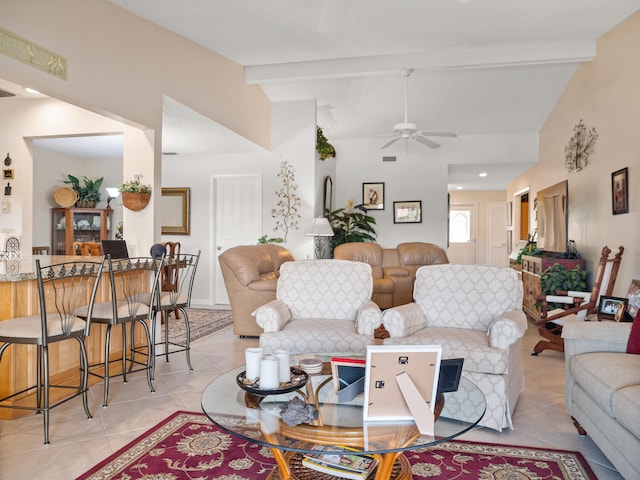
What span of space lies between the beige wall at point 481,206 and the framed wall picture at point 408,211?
4.67 metres

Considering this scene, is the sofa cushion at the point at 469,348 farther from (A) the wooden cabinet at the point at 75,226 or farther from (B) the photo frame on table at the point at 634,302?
(A) the wooden cabinet at the point at 75,226

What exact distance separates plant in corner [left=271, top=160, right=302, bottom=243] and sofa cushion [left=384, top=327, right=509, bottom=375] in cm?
415

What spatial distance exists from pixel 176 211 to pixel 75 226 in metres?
1.74

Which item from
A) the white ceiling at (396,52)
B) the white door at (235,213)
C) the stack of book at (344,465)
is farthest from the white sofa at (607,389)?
the white door at (235,213)

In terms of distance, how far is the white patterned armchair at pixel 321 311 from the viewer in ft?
10.2

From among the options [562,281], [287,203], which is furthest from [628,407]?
[287,203]

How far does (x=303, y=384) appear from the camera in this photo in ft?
6.38

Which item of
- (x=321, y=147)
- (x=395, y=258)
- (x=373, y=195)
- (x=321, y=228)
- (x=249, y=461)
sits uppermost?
(x=321, y=147)

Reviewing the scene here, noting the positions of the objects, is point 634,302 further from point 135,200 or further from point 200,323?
point 200,323

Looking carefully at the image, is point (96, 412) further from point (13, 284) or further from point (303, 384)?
point (303, 384)

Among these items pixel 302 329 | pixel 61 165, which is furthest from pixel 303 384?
pixel 61 165

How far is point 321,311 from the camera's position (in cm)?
357

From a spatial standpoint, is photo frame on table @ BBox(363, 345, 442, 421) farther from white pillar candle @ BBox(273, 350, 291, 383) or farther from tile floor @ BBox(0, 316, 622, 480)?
tile floor @ BBox(0, 316, 622, 480)

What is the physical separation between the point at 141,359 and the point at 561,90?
6.24 m
